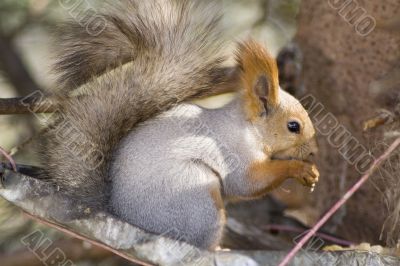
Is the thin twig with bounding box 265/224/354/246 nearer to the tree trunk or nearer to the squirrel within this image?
the tree trunk

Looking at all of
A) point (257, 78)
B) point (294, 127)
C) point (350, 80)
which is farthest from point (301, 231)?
point (257, 78)

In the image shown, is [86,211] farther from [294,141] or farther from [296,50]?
[296,50]

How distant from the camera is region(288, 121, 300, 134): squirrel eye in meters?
1.37

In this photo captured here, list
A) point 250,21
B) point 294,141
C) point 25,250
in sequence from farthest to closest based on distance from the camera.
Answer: point 250,21
point 25,250
point 294,141

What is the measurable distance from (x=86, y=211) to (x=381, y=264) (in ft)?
1.89

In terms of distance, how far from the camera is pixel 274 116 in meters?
1.36

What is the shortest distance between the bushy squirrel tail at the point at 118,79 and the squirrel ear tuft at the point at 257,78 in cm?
6

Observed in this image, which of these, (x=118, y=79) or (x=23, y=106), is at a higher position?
(x=118, y=79)

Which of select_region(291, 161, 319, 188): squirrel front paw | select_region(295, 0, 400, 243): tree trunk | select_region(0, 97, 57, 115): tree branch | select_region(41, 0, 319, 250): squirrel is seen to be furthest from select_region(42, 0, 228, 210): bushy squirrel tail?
select_region(295, 0, 400, 243): tree trunk

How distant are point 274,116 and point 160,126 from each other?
26 cm

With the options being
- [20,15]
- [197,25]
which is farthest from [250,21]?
[197,25]

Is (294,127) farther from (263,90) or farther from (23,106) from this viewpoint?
(23,106)

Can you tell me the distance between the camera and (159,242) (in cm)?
112

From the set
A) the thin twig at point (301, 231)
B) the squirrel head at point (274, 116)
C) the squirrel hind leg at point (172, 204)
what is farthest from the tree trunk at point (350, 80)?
the squirrel hind leg at point (172, 204)
